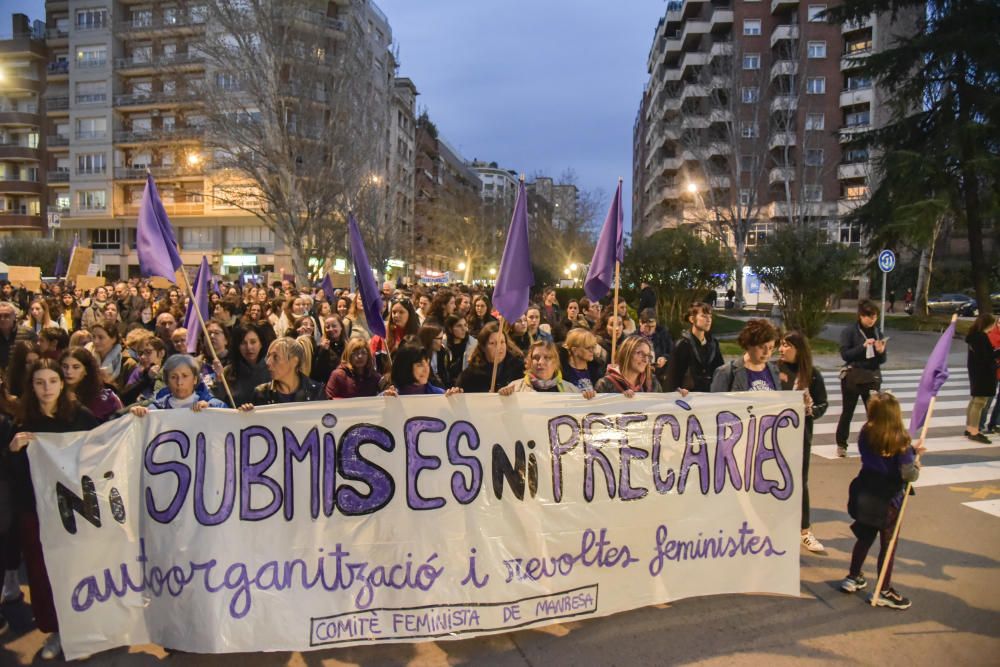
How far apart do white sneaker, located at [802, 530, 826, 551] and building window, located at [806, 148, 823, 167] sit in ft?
140

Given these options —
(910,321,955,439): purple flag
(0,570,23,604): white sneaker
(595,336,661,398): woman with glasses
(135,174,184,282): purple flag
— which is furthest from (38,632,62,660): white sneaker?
(910,321,955,439): purple flag

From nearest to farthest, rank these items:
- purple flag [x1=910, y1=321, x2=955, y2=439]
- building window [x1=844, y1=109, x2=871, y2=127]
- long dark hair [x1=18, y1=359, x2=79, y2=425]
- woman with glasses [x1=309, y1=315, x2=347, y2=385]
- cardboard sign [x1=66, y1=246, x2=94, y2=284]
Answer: long dark hair [x1=18, y1=359, x2=79, y2=425] → purple flag [x1=910, y1=321, x2=955, y2=439] → woman with glasses [x1=309, y1=315, x2=347, y2=385] → cardboard sign [x1=66, y1=246, x2=94, y2=284] → building window [x1=844, y1=109, x2=871, y2=127]

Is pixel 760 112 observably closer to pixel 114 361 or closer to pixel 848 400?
pixel 848 400

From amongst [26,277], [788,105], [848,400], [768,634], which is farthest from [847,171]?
[768,634]

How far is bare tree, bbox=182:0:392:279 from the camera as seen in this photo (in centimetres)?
2169

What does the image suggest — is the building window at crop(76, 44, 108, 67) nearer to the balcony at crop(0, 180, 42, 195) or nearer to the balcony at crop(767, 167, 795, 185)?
the balcony at crop(0, 180, 42, 195)

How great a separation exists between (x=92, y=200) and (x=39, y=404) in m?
55.5

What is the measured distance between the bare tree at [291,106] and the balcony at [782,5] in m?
44.7

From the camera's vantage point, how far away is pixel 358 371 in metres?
5.18

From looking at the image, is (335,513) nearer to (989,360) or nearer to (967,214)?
(989,360)

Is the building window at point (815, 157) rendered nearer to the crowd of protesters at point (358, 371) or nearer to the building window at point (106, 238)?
the crowd of protesters at point (358, 371)

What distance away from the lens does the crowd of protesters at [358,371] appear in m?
3.55

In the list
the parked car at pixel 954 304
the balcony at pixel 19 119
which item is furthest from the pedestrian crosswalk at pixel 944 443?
the balcony at pixel 19 119

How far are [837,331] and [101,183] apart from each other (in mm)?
50225
